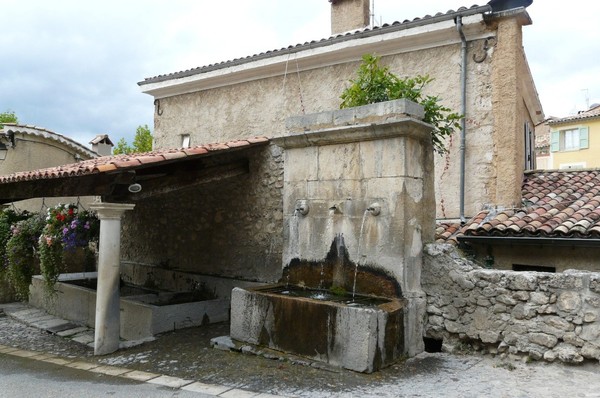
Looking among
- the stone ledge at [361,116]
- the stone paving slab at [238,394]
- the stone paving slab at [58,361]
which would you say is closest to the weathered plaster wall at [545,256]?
the stone ledge at [361,116]

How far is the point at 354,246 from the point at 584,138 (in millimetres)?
22852

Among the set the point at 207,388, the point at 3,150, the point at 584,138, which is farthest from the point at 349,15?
the point at 584,138

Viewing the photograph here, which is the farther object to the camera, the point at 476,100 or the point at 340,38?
the point at 340,38

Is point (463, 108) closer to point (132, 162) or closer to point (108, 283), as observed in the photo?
point (132, 162)

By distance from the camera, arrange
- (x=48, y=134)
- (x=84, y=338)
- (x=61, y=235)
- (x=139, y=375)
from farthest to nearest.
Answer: (x=48, y=134) → (x=61, y=235) → (x=84, y=338) → (x=139, y=375)

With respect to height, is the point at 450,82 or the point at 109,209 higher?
the point at 450,82

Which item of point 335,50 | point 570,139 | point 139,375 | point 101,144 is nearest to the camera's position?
point 139,375

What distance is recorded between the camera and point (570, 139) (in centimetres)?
2420

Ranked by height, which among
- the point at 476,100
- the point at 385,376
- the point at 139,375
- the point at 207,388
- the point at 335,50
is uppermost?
the point at 335,50

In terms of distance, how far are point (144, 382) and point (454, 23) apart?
6.84 metres

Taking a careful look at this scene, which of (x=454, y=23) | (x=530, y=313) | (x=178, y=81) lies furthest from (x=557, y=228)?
(x=178, y=81)

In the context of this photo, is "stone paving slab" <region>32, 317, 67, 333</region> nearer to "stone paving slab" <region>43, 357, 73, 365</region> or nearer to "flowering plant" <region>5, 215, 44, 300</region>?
"flowering plant" <region>5, 215, 44, 300</region>

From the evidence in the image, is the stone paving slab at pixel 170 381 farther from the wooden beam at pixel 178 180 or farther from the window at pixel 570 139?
the window at pixel 570 139

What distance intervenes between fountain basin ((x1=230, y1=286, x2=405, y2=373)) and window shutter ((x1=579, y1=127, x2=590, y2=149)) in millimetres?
22837
